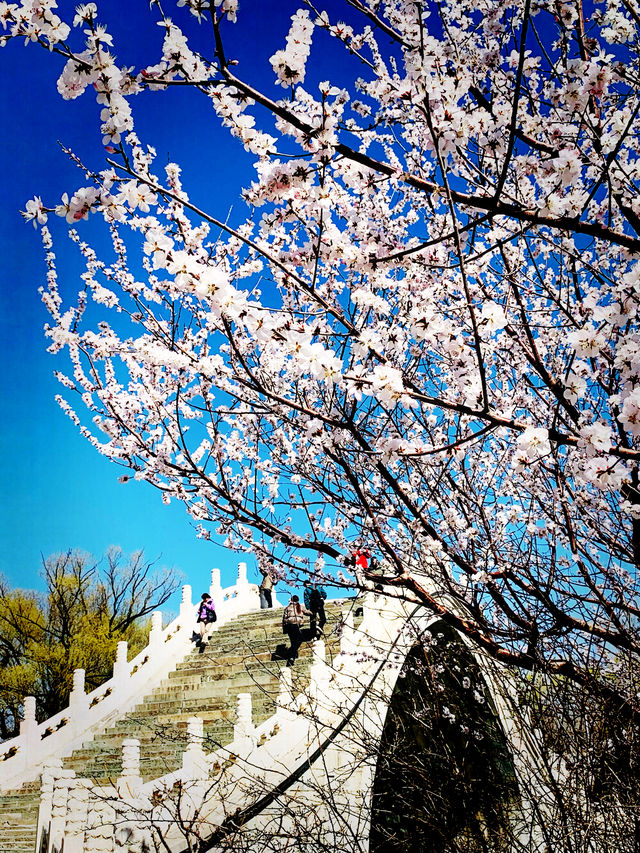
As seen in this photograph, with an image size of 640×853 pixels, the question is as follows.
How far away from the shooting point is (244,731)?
8602 mm

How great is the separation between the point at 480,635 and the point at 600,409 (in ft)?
7.59

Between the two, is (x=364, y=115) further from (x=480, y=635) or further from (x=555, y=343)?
(x=480, y=635)

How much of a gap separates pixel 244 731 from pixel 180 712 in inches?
158

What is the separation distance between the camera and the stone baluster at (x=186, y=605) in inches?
625

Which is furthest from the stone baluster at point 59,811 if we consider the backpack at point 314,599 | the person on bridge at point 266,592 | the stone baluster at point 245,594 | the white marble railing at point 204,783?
the stone baluster at point 245,594

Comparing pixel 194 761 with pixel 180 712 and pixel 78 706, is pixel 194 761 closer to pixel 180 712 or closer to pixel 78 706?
pixel 180 712

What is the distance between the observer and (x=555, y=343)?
5973 millimetres

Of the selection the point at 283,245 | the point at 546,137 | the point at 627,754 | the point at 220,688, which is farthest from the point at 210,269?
the point at 220,688

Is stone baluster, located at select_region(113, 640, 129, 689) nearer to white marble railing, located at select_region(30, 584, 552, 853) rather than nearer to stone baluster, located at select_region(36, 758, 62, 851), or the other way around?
white marble railing, located at select_region(30, 584, 552, 853)

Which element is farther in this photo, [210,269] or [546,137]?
[546,137]

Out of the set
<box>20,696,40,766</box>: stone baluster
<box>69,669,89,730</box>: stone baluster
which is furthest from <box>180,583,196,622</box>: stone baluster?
<box>20,696,40,766</box>: stone baluster

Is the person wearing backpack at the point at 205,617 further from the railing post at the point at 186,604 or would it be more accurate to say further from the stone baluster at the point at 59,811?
the stone baluster at the point at 59,811

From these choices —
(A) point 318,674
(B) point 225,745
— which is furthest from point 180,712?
(A) point 318,674

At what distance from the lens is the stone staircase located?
9711 millimetres
